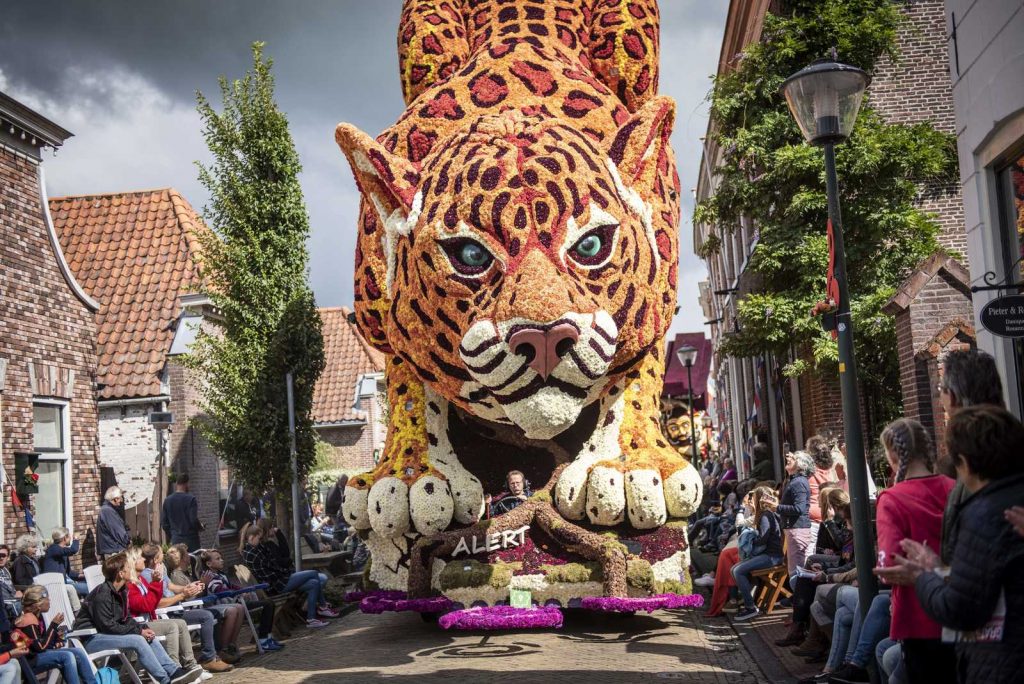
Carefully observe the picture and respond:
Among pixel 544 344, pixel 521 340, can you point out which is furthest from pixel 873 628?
pixel 521 340

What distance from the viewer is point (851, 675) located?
237 inches

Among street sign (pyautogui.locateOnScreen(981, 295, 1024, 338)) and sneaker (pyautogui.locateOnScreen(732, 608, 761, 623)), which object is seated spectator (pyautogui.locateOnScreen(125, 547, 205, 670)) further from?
street sign (pyautogui.locateOnScreen(981, 295, 1024, 338))

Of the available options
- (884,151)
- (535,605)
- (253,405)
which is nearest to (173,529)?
(253,405)

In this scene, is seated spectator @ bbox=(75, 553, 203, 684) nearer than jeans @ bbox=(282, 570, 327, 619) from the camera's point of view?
Yes

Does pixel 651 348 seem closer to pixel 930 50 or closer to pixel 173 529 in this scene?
pixel 173 529

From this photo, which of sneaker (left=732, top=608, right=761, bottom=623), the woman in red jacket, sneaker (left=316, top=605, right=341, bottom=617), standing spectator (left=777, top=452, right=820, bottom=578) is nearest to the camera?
the woman in red jacket

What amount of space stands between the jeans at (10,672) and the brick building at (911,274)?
7.78 metres

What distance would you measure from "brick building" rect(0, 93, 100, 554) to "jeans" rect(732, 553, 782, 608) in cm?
777

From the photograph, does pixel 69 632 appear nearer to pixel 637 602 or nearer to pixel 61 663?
pixel 61 663

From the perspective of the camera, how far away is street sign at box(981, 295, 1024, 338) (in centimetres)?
641

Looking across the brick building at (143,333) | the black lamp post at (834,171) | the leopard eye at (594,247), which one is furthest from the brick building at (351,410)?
the black lamp post at (834,171)

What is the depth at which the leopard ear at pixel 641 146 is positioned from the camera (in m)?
7.84

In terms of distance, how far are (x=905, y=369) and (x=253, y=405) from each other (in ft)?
27.8

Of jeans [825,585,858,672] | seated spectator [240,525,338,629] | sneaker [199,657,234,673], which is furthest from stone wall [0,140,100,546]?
jeans [825,585,858,672]
